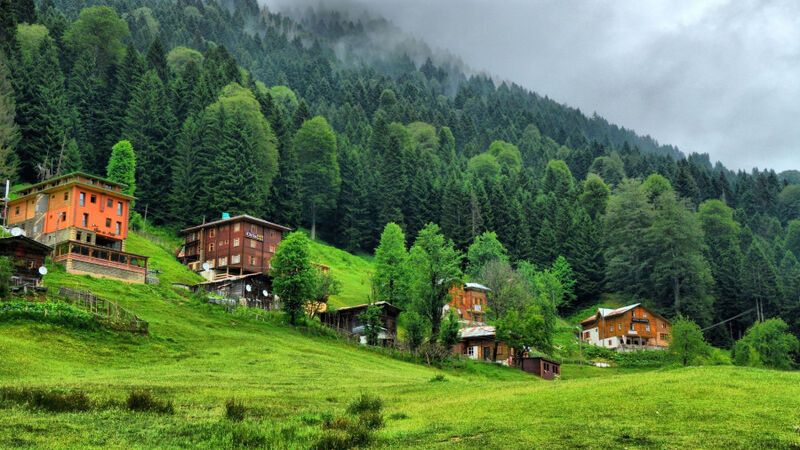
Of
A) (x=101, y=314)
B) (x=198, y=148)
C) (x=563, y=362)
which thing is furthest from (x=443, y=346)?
(x=198, y=148)

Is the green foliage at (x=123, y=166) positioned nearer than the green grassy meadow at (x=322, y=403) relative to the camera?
No

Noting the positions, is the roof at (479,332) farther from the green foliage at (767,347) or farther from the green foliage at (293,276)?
the green foliage at (767,347)

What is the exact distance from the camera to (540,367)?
73.0 m

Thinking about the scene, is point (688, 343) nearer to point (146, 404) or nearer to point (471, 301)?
point (471, 301)

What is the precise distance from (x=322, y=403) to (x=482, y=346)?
60.7 meters

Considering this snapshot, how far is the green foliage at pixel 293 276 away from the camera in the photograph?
69688 mm

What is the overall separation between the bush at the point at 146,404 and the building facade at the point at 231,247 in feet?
218

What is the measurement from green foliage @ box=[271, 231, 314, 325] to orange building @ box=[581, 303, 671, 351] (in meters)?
56.7

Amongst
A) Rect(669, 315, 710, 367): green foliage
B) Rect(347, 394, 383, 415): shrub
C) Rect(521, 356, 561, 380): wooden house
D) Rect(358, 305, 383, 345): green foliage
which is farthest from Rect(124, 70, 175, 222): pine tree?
Rect(347, 394, 383, 415): shrub

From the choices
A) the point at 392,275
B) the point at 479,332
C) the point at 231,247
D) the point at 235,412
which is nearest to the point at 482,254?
the point at 392,275

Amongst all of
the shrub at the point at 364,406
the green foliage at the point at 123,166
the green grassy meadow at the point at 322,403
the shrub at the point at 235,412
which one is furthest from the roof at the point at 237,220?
the shrub at the point at 235,412

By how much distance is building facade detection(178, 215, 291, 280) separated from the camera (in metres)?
91.4

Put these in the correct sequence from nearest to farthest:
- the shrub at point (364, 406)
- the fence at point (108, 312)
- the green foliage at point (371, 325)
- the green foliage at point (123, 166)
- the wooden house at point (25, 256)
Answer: the shrub at point (364, 406) → the fence at point (108, 312) → the wooden house at point (25, 256) → the green foliage at point (371, 325) → the green foliage at point (123, 166)

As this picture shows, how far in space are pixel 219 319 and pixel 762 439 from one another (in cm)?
5403
